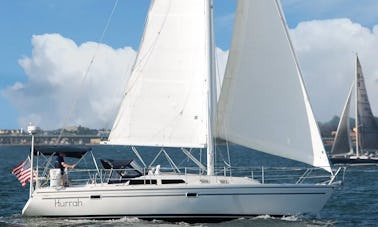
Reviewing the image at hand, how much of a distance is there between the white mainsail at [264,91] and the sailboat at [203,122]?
0.04 metres

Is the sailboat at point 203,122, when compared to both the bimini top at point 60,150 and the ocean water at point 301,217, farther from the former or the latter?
the ocean water at point 301,217

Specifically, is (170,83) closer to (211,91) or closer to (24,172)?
(211,91)

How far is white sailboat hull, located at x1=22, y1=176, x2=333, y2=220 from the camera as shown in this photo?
23469 millimetres

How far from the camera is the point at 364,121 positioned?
73.4m

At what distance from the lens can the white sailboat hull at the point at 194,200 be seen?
924 inches

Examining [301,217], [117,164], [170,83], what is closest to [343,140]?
→ [301,217]

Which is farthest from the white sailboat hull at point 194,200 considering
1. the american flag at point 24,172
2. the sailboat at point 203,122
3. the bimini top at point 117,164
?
the american flag at point 24,172

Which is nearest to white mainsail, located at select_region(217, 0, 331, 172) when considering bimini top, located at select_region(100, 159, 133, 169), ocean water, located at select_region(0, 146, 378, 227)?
ocean water, located at select_region(0, 146, 378, 227)

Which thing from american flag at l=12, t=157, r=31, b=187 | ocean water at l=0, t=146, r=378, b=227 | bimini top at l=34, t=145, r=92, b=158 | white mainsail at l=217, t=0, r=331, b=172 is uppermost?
white mainsail at l=217, t=0, r=331, b=172

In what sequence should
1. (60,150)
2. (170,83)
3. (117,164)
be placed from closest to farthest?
1. (117,164)
2. (170,83)
3. (60,150)

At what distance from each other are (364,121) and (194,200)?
53.5 m

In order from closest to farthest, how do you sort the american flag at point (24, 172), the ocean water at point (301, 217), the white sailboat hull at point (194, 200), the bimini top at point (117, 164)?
the white sailboat hull at point (194, 200) → the ocean water at point (301, 217) → the bimini top at point (117, 164) → the american flag at point (24, 172)

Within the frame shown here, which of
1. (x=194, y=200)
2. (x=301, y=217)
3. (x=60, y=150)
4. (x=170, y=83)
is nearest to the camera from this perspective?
(x=194, y=200)

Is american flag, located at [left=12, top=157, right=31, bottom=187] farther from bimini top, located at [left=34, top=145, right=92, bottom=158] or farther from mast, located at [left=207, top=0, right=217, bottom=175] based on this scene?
mast, located at [left=207, top=0, right=217, bottom=175]
